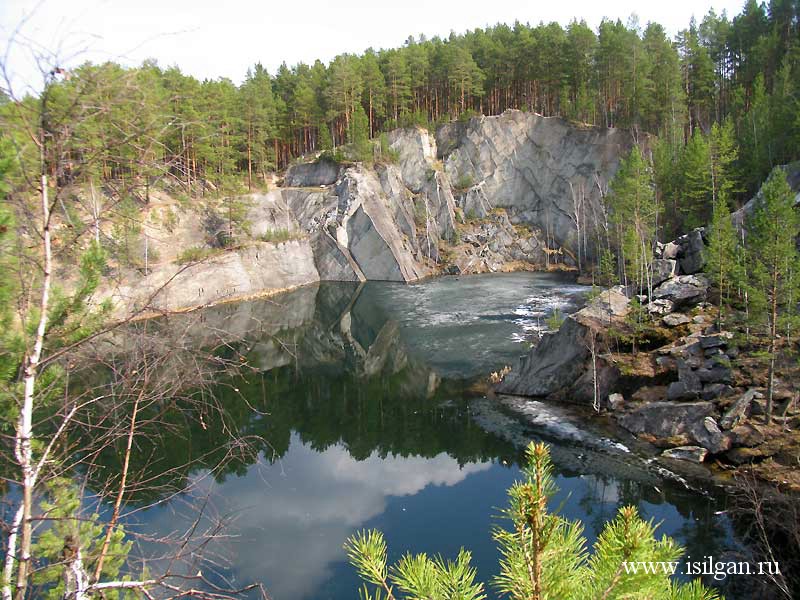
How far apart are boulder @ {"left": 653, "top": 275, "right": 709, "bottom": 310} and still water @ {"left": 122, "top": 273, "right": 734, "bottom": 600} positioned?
28.0 feet

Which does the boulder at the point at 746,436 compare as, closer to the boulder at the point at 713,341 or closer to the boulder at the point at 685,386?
the boulder at the point at 685,386

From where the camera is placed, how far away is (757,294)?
1745 centimetres

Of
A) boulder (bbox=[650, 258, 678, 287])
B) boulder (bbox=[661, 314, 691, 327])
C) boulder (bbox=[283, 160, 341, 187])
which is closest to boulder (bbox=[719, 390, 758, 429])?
boulder (bbox=[661, 314, 691, 327])

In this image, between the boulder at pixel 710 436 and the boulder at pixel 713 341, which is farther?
the boulder at pixel 713 341

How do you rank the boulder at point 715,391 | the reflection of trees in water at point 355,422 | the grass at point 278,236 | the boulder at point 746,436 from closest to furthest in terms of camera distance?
1. the reflection of trees in water at point 355,422
2. the boulder at point 746,436
3. the boulder at point 715,391
4. the grass at point 278,236

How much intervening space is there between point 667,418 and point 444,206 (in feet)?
166

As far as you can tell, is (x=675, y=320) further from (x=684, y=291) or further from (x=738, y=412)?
(x=738, y=412)

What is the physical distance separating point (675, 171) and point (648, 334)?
72.8 ft

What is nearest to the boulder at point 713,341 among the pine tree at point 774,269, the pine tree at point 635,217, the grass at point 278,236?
the pine tree at point 774,269

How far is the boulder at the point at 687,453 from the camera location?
55.2 feet

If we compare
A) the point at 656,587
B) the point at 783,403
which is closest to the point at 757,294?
the point at 783,403

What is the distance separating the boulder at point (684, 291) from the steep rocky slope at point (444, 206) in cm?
2799

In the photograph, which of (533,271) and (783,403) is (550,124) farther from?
(783,403)

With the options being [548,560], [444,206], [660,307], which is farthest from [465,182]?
[548,560]
